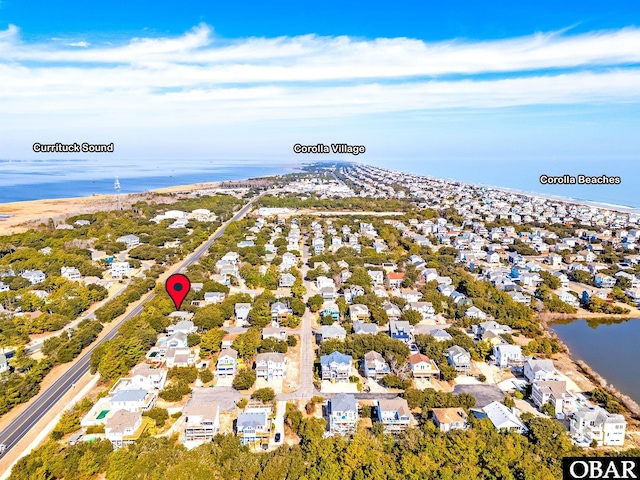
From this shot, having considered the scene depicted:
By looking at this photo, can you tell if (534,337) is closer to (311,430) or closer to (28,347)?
(311,430)

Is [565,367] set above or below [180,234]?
below

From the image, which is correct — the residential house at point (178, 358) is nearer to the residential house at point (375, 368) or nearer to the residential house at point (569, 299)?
the residential house at point (375, 368)

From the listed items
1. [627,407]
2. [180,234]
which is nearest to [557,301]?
[627,407]

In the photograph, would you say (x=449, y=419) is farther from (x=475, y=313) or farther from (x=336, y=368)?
(x=475, y=313)

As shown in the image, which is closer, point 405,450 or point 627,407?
point 405,450

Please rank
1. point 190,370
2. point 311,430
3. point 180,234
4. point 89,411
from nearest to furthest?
point 311,430 → point 89,411 → point 190,370 → point 180,234

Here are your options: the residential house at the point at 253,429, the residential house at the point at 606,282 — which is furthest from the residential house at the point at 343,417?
the residential house at the point at 606,282

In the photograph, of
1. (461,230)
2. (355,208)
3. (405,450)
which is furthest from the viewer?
(355,208)
